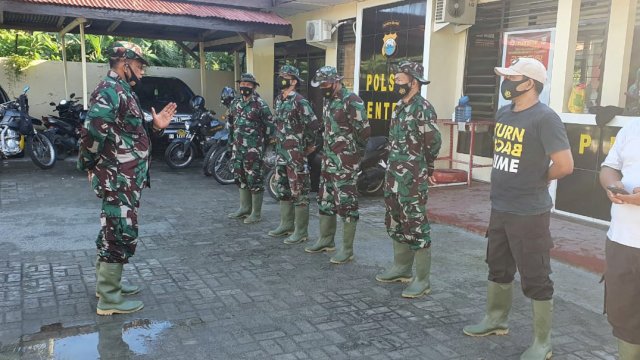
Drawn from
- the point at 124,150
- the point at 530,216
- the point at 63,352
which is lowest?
the point at 63,352

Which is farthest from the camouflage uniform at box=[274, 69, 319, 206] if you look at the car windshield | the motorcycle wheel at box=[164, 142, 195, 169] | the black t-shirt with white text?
the car windshield

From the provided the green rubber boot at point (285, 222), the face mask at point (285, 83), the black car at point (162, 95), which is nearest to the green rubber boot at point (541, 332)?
the green rubber boot at point (285, 222)

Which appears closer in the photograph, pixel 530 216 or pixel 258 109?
pixel 530 216

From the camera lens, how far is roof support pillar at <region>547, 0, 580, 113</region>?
6.39 metres

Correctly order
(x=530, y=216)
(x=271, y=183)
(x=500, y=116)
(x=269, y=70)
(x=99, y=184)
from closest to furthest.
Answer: (x=530, y=216) < (x=500, y=116) < (x=99, y=184) < (x=271, y=183) < (x=269, y=70)

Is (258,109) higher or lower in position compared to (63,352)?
higher

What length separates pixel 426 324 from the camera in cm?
376

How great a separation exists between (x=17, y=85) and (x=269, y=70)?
6427mm

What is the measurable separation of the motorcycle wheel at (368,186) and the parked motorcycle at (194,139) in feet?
10.0

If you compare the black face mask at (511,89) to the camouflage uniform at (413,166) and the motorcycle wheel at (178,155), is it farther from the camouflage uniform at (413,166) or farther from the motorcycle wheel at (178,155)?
the motorcycle wheel at (178,155)

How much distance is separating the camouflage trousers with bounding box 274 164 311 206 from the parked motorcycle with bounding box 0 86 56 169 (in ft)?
19.8

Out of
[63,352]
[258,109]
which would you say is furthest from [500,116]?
[258,109]

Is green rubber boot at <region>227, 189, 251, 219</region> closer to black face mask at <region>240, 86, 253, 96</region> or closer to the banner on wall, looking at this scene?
black face mask at <region>240, 86, 253, 96</region>

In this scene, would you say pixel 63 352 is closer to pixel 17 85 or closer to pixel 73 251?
pixel 73 251
